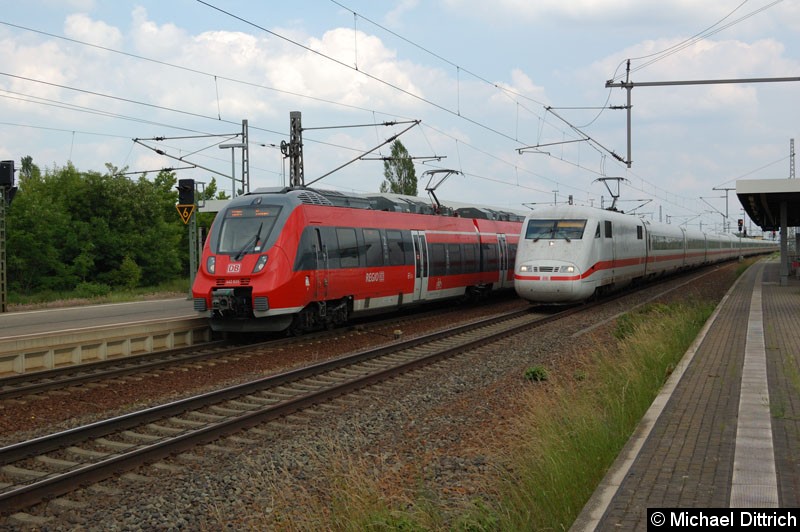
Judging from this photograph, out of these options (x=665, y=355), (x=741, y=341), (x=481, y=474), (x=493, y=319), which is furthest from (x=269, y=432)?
(x=493, y=319)

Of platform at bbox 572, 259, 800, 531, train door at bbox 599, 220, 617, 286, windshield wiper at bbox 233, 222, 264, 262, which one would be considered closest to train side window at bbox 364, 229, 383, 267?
windshield wiper at bbox 233, 222, 264, 262

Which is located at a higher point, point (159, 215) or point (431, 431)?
point (159, 215)

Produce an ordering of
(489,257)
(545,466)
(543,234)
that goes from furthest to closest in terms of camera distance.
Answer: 1. (489,257)
2. (543,234)
3. (545,466)

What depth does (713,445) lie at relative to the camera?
5.93m

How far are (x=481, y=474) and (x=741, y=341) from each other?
7.81 meters

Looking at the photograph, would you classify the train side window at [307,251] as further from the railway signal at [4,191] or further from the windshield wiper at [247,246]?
the railway signal at [4,191]

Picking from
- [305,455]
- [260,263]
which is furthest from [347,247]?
[305,455]

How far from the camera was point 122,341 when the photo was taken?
1454cm

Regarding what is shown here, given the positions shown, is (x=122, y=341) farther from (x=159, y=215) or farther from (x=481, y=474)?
(x=159, y=215)

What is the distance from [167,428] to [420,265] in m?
A: 12.3

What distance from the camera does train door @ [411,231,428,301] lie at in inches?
788

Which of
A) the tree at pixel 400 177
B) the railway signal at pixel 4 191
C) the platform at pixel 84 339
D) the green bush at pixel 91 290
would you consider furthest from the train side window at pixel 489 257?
the tree at pixel 400 177

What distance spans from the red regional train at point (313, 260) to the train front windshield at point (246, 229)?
2 centimetres

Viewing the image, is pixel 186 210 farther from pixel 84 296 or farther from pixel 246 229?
pixel 84 296
